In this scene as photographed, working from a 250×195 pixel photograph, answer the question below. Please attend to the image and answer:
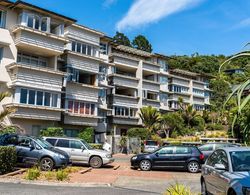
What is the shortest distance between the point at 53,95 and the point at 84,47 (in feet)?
28.9

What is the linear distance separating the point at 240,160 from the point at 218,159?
0.96 m

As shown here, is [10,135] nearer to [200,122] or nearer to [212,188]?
[212,188]

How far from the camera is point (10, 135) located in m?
20.0

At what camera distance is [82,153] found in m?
22.2

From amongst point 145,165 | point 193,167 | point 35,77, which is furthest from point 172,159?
point 35,77

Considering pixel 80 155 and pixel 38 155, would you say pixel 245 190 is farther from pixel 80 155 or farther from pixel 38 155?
pixel 80 155

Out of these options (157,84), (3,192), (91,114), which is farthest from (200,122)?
(3,192)

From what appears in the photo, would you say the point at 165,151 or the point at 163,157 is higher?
the point at 165,151

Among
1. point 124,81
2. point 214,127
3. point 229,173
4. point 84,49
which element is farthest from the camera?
point 214,127

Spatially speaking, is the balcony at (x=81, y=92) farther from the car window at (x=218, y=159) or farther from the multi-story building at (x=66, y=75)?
the car window at (x=218, y=159)

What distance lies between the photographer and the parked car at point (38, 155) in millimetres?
18641

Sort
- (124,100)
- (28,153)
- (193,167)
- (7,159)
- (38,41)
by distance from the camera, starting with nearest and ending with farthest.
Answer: (7,159)
(28,153)
(193,167)
(38,41)
(124,100)

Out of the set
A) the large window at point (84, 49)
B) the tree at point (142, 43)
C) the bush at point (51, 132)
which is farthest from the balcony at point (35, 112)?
the tree at point (142, 43)

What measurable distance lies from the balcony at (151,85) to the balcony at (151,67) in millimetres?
2000
